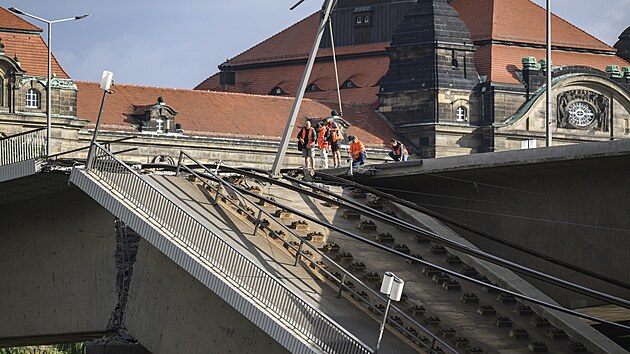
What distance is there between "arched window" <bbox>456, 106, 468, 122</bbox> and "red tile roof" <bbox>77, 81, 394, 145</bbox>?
3.63 m

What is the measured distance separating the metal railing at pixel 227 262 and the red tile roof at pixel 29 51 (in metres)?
48.5

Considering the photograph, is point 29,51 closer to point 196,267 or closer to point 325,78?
point 325,78

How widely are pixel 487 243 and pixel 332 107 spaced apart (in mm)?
55659

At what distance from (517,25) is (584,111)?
5.84 m

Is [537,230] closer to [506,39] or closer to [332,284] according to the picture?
[332,284]

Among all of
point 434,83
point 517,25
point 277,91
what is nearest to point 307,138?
point 434,83

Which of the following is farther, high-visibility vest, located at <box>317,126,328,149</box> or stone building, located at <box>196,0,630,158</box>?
stone building, located at <box>196,0,630,158</box>

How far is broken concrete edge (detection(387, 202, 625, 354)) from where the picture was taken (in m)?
28.0

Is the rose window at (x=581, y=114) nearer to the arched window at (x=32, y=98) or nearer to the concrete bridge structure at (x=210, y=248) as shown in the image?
the arched window at (x=32, y=98)

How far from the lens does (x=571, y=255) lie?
31453mm

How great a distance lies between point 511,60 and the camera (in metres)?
91.4

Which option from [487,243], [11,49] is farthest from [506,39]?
[487,243]

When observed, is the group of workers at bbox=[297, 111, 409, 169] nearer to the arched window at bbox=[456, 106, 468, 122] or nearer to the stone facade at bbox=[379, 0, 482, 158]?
the stone facade at bbox=[379, 0, 482, 158]

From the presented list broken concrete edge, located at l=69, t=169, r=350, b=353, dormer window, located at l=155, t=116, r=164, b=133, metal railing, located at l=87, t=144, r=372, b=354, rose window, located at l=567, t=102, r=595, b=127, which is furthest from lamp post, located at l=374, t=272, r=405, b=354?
rose window, located at l=567, t=102, r=595, b=127
